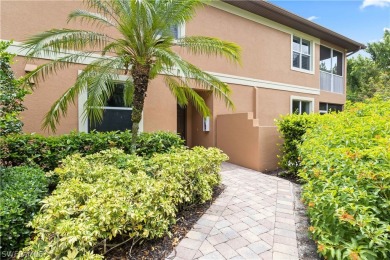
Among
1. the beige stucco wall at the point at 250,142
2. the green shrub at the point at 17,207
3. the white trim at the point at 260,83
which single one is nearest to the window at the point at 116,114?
the white trim at the point at 260,83

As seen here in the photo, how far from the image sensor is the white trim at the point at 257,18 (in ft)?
32.3

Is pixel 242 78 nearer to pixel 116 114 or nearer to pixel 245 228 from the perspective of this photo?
pixel 116 114

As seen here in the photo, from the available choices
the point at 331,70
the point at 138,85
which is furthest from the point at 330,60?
the point at 138,85

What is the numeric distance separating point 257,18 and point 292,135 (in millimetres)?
6625

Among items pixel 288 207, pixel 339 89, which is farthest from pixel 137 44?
pixel 339 89

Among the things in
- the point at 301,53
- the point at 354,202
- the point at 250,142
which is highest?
the point at 301,53

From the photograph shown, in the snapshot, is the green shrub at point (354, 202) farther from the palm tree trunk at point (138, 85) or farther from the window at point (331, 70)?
the window at point (331, 70)

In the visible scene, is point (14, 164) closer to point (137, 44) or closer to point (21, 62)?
point (21, 62)

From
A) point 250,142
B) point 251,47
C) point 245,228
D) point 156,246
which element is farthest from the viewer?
point 251,47

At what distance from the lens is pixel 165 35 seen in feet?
19.3

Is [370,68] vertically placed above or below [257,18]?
above

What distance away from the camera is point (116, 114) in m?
7.80

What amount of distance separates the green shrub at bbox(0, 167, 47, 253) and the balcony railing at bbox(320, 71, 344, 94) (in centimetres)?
1522

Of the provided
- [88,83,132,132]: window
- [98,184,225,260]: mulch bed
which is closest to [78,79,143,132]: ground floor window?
[88,83,132,132]: window
